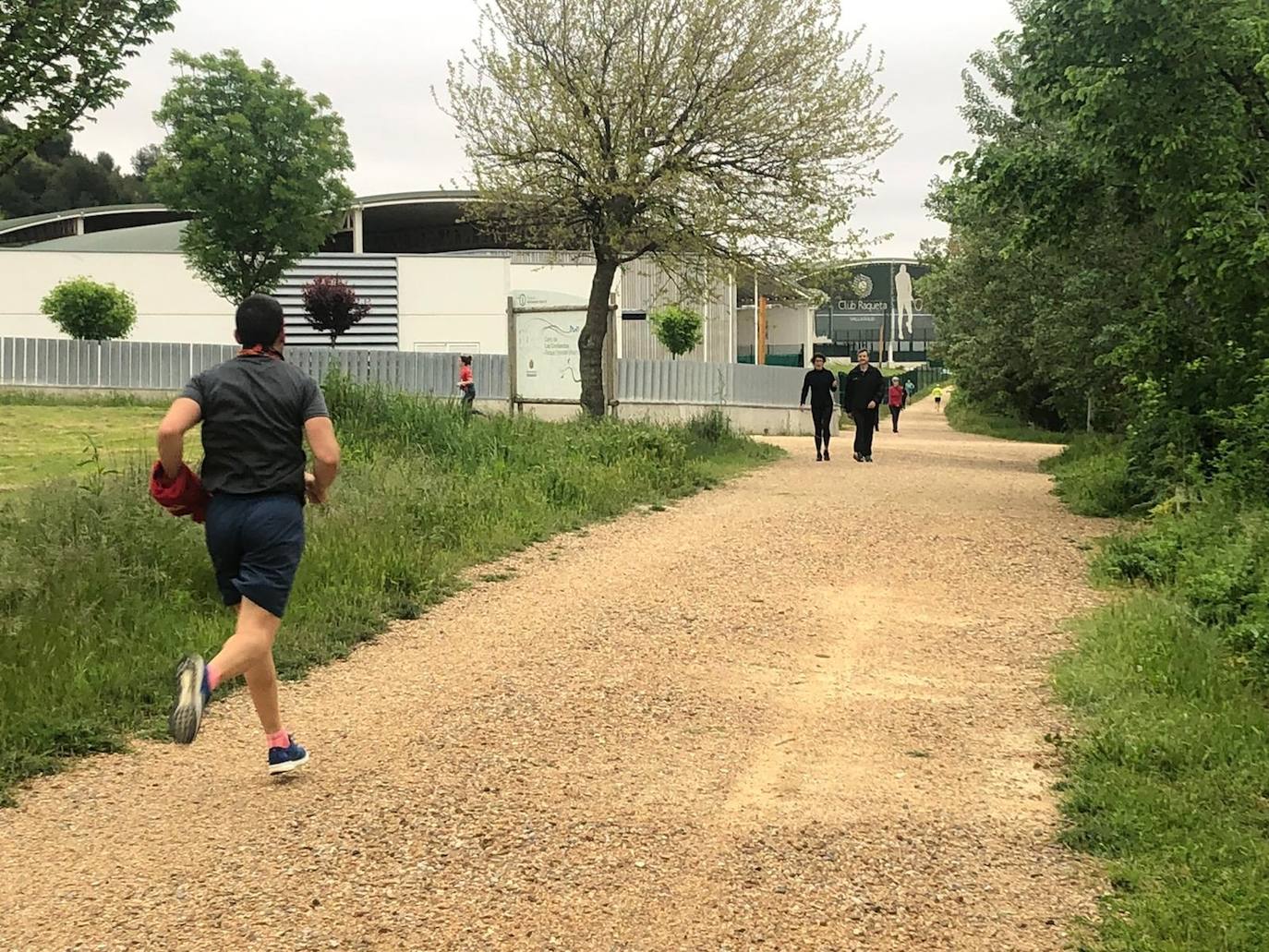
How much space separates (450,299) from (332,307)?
5.95 m

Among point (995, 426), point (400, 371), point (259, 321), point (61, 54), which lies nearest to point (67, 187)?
point (400, 371)

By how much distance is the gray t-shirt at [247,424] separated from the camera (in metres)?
4.53

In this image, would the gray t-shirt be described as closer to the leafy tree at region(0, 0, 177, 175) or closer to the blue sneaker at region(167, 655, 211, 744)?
the blue sneaker at region(167, 655, 211, 744)

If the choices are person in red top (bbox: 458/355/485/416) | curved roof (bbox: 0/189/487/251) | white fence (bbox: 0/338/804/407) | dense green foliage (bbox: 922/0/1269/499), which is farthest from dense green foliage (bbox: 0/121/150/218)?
dense green foliage (bbox: 922/0/1269/499)

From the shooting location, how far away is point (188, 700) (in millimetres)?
4383

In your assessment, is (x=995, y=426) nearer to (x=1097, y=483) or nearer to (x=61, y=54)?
(x=1097, y=483)

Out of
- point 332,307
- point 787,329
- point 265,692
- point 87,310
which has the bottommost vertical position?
point 265,692

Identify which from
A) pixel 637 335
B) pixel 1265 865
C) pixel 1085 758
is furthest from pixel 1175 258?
pixel 637 335

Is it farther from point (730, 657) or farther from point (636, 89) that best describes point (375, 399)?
point (730, 657)

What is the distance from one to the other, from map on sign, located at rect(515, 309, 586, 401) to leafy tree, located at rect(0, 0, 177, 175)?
12506 mm

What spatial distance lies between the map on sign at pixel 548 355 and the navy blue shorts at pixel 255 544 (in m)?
16.9

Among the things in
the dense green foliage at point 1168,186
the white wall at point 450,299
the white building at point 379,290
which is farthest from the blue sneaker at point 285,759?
the white wall at point 450,299

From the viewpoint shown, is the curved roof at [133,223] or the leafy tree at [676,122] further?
the curved roof at [133,223]

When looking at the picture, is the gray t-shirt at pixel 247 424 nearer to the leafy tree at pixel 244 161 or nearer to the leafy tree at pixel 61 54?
the leafy tree at pixel 61 54
